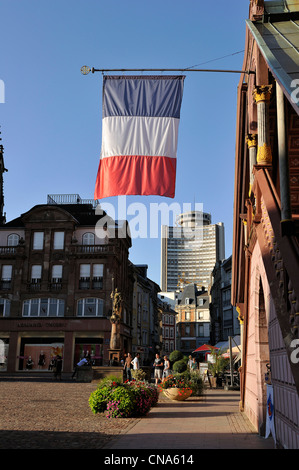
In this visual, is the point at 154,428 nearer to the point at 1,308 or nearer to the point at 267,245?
the point at 267,245

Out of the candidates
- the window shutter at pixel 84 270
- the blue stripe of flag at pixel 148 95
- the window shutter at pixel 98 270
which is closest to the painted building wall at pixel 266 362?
the blue stripe of flag at pixel 148 95

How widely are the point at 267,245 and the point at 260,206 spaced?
4.65 feet

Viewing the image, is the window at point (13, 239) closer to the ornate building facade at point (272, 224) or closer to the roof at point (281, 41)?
the ornate building facade at point (272, 224)

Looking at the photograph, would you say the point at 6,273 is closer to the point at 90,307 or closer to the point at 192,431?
the point at 90,307

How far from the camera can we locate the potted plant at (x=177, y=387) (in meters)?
17.6

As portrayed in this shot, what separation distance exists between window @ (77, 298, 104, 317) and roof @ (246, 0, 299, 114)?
39433mm

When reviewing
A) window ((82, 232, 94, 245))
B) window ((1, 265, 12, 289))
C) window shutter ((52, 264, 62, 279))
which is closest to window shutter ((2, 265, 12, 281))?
window ((1, 265, 12, 289))

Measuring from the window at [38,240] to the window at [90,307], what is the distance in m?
7.58

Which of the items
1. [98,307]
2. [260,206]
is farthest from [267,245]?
[98,307]

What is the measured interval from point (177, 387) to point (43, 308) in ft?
106

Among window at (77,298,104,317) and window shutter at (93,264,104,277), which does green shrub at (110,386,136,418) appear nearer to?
window at (77,298,104,317)

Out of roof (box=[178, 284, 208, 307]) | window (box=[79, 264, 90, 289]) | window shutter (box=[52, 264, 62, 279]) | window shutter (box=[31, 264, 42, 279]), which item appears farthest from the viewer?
roof (box=[178, 284, 208, 307])

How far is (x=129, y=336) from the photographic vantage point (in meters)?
54.9

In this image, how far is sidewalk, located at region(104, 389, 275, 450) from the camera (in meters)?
8.44
